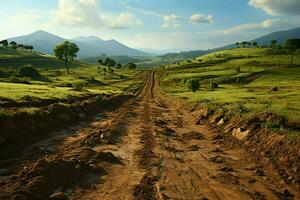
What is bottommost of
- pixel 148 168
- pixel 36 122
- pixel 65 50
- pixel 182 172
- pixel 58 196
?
pixel 182 172

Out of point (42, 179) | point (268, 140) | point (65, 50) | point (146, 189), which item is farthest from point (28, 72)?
point (146, 189)

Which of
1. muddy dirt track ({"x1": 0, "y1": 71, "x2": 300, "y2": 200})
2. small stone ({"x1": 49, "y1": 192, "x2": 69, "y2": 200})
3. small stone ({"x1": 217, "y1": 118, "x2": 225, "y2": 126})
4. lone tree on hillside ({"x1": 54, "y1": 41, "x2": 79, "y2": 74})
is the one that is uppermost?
lone tree on hillside ({"x1": 54, "y1": 41, "x2": 79, "y2": 74})

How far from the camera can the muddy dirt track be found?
15406mm

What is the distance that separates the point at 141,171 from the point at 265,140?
10959 mm

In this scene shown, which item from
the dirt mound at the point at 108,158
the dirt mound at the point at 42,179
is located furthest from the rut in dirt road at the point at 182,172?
the dirt mound at the point at 42,179

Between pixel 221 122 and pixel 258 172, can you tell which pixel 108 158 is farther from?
pixel 221 122

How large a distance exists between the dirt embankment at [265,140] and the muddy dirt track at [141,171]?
2.67ft

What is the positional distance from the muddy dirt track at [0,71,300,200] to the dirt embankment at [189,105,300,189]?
0.81 m

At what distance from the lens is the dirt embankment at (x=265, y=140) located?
19.7m

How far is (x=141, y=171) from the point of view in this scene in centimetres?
1878

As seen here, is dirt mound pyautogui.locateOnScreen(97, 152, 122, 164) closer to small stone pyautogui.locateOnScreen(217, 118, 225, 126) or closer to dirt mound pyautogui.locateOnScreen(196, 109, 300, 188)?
dirt mound pyautogui.locateOnScreen(196, 109, 300, 188)

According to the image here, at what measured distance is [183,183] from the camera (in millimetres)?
17297

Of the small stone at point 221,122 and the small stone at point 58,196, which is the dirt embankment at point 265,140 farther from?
the small stone at point 58,196

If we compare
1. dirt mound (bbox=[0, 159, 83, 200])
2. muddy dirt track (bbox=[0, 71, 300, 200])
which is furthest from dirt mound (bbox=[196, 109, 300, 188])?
dirt mound (bbox=[0, 159, 83, 200])
